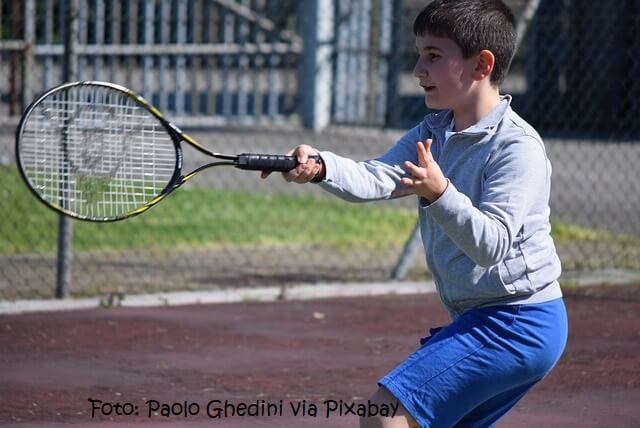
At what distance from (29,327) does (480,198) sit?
11.9 ft

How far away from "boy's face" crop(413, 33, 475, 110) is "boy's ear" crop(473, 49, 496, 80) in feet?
0.05

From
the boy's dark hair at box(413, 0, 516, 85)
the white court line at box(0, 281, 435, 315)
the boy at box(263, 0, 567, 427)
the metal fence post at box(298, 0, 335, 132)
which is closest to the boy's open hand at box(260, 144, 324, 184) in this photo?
the boy at box(263, 0, 567, 427)

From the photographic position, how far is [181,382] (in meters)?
5.46

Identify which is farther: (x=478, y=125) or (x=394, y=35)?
(x=394, y=35)

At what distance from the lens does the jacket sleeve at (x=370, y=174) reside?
3.49m

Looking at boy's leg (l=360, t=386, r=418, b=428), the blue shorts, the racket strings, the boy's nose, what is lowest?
boy's leg (l=360, t=386, r=418, b=428)

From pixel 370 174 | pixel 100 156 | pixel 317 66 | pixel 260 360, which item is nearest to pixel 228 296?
pixel 260 360

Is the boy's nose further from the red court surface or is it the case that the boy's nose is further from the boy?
the red court surface

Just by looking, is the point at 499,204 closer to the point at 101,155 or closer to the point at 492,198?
the point at 492,198

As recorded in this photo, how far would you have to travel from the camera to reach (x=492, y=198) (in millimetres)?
3281

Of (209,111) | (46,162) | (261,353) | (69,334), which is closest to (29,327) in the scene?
(69,334)

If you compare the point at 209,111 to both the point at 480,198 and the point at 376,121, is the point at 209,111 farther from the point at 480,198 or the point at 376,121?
the point at 480,198

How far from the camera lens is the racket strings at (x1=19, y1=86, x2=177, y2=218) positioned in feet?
13.2

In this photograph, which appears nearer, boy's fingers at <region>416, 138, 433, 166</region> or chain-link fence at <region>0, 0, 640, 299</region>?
boy's fingers at <region>416, 138, 433, 166</region>
